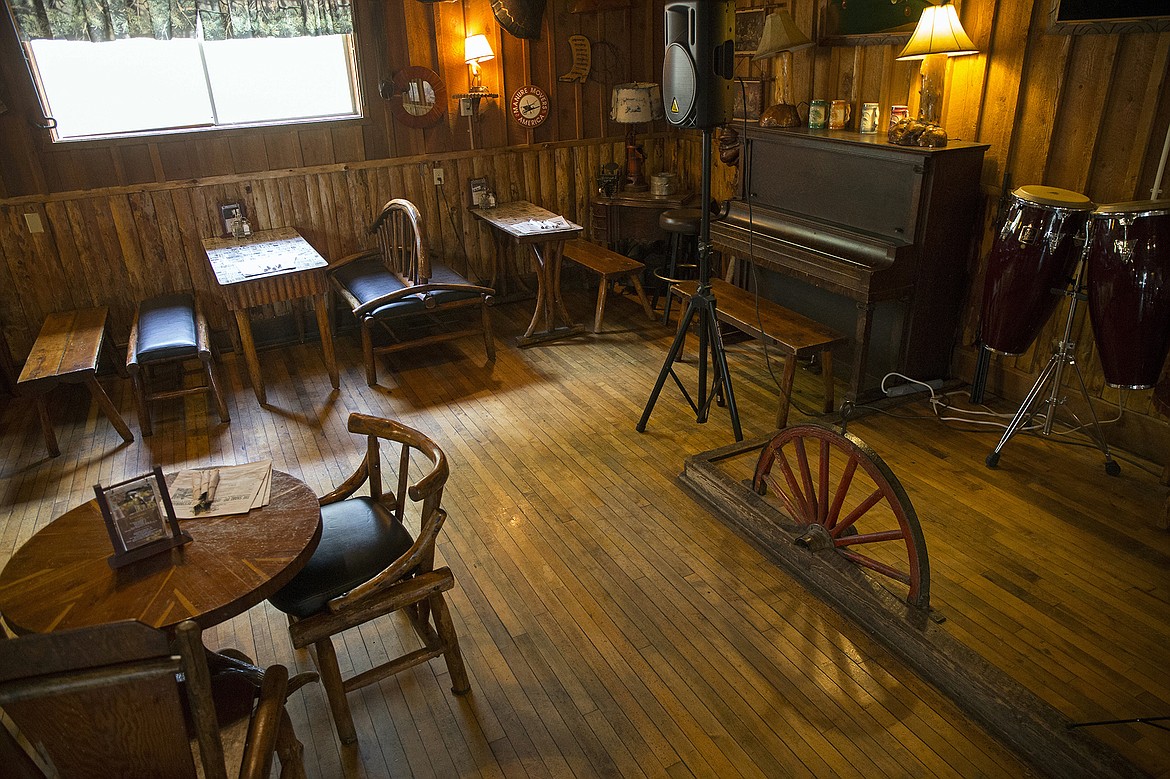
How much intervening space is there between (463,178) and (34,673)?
4680 millimetres

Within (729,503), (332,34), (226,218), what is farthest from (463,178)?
(729,503)

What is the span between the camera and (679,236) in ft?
17.4

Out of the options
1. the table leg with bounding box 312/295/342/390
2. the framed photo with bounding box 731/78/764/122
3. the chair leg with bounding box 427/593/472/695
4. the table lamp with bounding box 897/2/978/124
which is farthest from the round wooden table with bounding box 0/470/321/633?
the framed photo with bounding box 731/78/764/122

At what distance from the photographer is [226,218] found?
484 cm

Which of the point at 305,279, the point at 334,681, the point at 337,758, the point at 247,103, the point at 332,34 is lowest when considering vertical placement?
the point at 337,758

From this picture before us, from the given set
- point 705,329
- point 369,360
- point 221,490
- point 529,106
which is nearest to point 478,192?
point 529,106

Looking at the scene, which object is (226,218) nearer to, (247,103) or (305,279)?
(247,103)

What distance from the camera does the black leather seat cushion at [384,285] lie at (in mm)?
4398

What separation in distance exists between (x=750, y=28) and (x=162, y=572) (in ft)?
15.2

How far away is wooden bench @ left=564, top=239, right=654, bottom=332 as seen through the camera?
197 inches

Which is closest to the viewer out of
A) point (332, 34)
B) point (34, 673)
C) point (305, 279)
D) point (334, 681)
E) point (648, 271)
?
point (34, 673)

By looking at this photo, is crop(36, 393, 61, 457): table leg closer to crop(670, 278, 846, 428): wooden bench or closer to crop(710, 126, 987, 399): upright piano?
crop(670, 278, 846, 428): wooden bench

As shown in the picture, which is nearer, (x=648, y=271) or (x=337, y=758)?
(x=337, y=758)

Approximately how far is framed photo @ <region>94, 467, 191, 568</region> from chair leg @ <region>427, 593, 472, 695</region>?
0.69 meters
